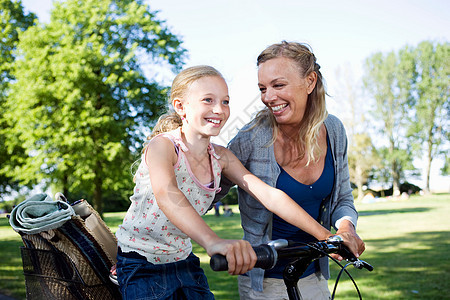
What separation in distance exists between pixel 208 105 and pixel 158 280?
81 centimetres

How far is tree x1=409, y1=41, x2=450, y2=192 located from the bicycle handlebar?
162 ft

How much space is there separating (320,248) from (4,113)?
21.7 meters

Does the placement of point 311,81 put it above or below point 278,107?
above

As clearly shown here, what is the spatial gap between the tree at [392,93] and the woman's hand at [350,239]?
47.9 metres

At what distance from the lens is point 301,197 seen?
264cm

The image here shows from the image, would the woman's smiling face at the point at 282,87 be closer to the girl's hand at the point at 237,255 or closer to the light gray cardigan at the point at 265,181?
the light gray cardigan at the point at 265,181

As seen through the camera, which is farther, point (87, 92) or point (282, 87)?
point (87, 92)

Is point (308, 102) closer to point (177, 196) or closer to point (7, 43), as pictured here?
point (177, 196)

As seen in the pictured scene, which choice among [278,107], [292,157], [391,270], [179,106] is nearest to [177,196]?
[179,106]

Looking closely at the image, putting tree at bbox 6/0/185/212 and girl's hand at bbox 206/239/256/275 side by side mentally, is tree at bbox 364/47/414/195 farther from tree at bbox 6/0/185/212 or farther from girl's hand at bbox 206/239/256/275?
girl's hand at bbox 206/239/256/275

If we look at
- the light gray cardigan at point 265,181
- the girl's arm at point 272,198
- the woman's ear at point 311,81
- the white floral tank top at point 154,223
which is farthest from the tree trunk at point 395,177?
the white floral tank top at point 154,223

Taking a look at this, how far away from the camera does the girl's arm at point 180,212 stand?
1.42 meters

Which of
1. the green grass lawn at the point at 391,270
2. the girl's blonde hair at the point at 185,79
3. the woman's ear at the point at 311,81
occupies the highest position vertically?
the woman's ear at the point at 311,81

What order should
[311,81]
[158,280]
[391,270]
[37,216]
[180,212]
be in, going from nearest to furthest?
[180,212], [158,280], [37,216], [311,81], [391,270]
